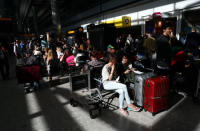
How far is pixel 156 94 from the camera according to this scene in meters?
3.06

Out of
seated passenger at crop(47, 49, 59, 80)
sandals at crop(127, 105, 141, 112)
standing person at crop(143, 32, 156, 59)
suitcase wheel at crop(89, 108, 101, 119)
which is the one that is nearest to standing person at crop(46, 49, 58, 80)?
seated passenger at crop(47, 49, 59, 80)

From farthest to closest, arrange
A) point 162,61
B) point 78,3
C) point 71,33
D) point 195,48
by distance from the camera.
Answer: point 78,3 → point 71,33 → point 195,48 → point 162,61

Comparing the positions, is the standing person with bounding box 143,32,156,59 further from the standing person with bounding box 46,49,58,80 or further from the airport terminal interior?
the standing person with bounding box 46,49,58,80

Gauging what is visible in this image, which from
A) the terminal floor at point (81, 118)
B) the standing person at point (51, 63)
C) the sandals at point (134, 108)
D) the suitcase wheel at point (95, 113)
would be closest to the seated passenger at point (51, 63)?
the standing person at point (51, 63)

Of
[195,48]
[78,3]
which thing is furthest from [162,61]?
[78,3]

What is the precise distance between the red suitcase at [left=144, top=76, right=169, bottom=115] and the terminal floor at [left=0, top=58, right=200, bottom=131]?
22cm

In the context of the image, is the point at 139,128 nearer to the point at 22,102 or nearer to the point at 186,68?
the point at 186,68

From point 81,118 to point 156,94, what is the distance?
1792mm

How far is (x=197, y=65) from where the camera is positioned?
154 inches

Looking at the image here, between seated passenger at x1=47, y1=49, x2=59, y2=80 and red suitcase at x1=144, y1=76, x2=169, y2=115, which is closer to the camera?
red suitcase at x1=144, y1=76, x2=169, y2=115

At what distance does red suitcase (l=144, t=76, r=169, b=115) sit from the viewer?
3.02m

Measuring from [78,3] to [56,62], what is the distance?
20624 millimetres

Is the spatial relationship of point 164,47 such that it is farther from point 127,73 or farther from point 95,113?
point 95,113

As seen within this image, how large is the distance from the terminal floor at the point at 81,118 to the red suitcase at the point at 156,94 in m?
0.22
